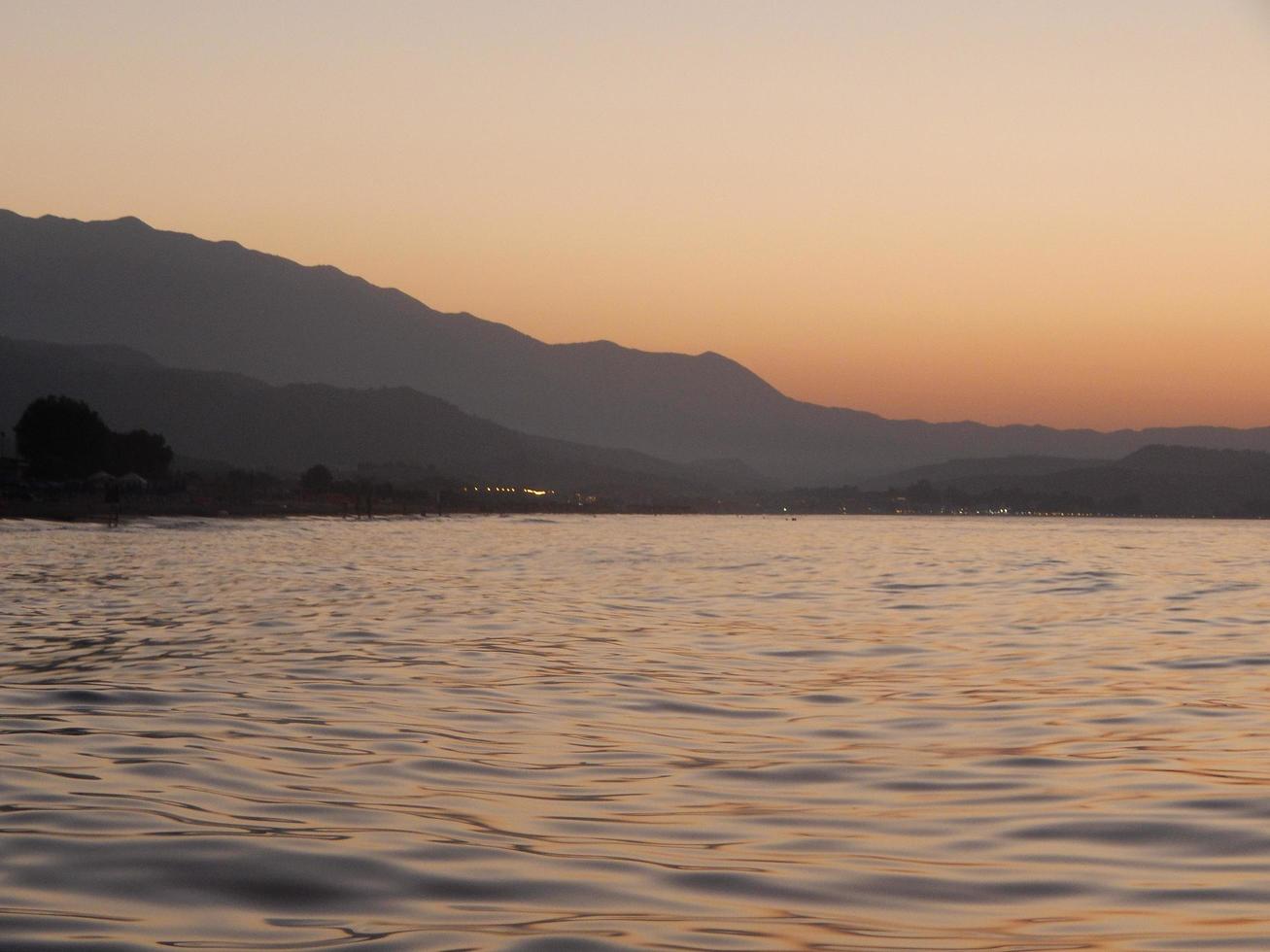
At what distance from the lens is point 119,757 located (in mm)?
13875

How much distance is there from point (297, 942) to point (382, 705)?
10.4 m

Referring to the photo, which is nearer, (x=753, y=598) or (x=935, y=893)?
(x=935, y=893)

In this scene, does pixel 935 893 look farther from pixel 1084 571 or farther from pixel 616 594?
pixel 1084 571

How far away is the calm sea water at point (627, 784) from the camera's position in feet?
28.0

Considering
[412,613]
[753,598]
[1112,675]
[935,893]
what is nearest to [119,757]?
[935,893]

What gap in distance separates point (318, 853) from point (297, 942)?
2141 millimetres

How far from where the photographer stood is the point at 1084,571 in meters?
62.5

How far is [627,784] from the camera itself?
1307 centimetres

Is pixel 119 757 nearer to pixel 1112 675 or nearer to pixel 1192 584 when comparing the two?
pixel 1112 675

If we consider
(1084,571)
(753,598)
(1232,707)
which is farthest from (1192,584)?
(1232,707)

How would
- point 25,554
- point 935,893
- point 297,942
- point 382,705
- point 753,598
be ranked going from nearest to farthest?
1. point 297,942
2. point 935,893
3. point 382,705
4. point 753,598
5. point 25,554

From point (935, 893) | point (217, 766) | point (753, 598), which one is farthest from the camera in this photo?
point (753, 598)

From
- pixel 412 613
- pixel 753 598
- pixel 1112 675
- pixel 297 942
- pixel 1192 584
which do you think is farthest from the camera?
pixel 1192 584

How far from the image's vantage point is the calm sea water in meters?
8.52
